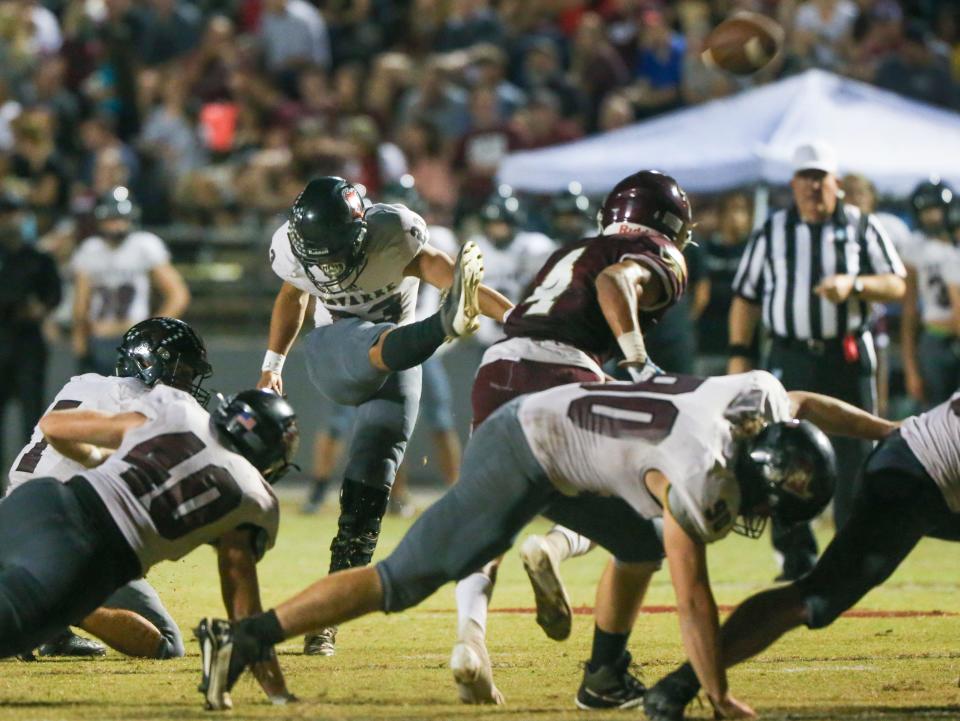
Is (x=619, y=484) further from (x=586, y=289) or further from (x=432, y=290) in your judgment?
(x=432, y=290)

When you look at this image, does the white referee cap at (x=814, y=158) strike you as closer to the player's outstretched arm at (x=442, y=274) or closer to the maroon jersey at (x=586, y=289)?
the player's outstretched arm at (x=442, y=274)

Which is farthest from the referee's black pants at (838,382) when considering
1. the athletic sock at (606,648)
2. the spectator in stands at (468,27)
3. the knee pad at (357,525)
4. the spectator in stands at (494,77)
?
the spectator in stands at (468,27)

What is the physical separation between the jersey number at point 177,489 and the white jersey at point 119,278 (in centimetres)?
620

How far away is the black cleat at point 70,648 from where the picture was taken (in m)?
5.91

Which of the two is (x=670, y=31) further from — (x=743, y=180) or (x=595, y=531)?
(x=595, y=531)

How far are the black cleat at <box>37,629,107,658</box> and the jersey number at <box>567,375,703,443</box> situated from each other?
2.22m

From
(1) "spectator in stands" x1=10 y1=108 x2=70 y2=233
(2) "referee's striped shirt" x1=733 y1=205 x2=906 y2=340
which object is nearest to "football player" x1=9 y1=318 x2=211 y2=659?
(2) "referee's striped shirt" x1=733 y1=205 x2=906 y2=340

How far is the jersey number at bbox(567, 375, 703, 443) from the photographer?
4.43 m

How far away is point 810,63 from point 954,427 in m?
8.92

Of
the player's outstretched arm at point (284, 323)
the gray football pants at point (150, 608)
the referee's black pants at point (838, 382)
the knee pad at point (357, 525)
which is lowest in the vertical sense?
the referee's black pants at point (838, 382)

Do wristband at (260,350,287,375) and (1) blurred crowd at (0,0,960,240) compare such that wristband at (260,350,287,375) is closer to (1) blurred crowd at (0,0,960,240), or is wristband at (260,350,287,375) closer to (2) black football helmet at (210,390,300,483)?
(2) black football helmet at (210,390,300,483)

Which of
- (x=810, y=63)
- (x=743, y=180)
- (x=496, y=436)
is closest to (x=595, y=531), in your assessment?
(x=496, y=436)

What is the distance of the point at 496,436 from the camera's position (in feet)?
15.1

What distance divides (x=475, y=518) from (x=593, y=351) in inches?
37.4
